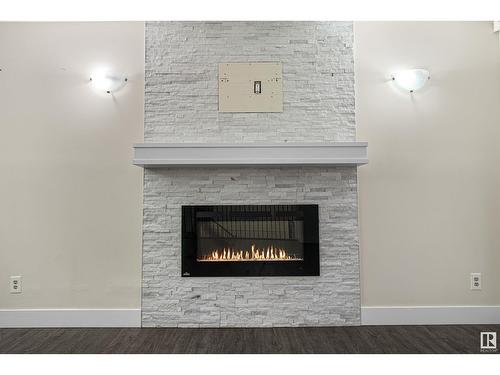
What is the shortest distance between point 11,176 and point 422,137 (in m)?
3.32

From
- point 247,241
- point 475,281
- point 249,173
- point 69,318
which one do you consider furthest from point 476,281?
point 69,318

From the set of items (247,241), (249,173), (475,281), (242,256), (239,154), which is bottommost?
(475,281)

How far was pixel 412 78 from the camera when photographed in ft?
10.8

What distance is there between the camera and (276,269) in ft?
10.8

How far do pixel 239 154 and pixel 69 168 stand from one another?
1.41 metres

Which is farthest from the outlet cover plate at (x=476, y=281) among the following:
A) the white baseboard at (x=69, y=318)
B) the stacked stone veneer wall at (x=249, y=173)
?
the white baseboard at (x=69, y=318)

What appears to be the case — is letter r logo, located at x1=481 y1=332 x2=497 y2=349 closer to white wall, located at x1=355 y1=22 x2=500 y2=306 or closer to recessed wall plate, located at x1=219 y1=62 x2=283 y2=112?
white wall, located at x1=355 y1=22 x2=500 y2=306

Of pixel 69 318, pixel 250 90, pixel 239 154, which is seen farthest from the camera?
pixel 250 90

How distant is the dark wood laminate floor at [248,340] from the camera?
2.72m

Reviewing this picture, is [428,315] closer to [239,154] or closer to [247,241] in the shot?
[247,241]

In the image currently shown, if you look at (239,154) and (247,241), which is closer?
(239,154)

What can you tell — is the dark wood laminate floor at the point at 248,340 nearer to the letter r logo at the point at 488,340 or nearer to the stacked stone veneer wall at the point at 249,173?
the letter r logo at the point at 488,340

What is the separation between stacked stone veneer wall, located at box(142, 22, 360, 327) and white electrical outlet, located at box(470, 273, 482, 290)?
914mm

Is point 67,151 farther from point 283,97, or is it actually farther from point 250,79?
point 283,97
